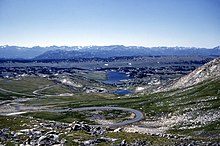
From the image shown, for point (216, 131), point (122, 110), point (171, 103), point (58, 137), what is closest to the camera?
point (58, 137)

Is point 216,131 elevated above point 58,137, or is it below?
below

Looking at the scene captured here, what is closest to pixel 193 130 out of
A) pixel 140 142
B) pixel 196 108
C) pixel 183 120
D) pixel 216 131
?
pixel 216 131

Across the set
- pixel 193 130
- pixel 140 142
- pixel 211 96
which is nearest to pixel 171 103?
pixel 211 96

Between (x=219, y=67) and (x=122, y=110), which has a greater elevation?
(x=219, y=67)

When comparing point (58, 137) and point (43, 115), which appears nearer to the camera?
point (58, 137)

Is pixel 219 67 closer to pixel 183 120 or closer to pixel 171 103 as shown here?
pixel 171 103

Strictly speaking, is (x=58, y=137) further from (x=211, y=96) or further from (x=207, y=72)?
(x=207, y=72)

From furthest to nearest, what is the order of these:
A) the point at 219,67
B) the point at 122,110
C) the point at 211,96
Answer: the point at 219,67 < the point at 122,110 < the point at 211,96

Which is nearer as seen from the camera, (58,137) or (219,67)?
(58,137)

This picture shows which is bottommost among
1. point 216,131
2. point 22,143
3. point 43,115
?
point 43,115
